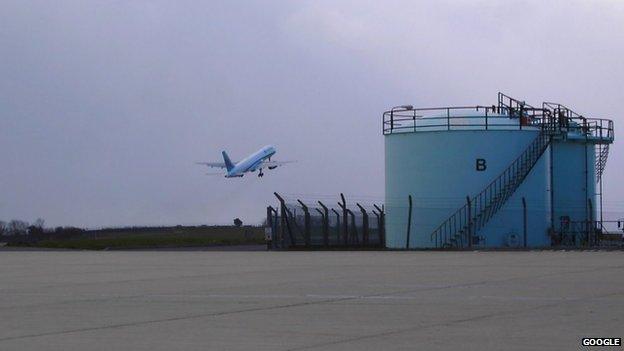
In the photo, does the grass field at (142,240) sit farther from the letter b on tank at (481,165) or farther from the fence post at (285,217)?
the letter b on tank at (481,165)

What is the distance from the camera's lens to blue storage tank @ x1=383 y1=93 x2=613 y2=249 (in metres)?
51.1
